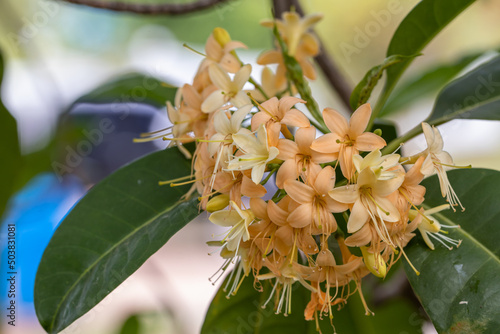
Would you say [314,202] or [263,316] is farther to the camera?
[263,316]

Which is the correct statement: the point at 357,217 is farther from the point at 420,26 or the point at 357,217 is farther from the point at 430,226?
the point at 420,26

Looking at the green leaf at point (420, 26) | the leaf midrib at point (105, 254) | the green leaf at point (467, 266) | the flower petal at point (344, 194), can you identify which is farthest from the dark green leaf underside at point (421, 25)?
the leaf midrib at point (105, 254)

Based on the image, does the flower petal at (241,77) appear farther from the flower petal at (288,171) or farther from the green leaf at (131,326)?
the green leaf at (131,326)

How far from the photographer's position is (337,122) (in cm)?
60

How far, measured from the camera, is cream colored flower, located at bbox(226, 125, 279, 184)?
0.56 m

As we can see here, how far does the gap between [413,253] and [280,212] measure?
21 centimetres

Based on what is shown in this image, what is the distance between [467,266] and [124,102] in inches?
38.2

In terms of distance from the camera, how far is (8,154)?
3.86 feet

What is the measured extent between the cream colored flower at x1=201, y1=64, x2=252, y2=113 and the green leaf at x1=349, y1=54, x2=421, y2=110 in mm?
171

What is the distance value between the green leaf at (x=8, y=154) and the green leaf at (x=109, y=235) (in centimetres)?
51

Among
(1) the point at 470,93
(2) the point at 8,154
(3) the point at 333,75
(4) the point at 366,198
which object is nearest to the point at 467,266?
(4) the point at 366,198

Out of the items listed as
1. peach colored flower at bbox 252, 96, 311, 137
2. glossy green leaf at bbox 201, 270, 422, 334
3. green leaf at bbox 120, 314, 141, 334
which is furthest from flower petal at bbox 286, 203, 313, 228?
green leaf at bbox 120, 314, 141, 334

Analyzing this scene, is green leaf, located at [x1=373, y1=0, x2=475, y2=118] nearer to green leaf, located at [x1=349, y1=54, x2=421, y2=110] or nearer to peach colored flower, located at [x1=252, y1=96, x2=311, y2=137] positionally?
green leaf, located at [x1=349, y1=54, x2=421, y2=110]

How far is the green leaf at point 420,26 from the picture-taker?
797mm
